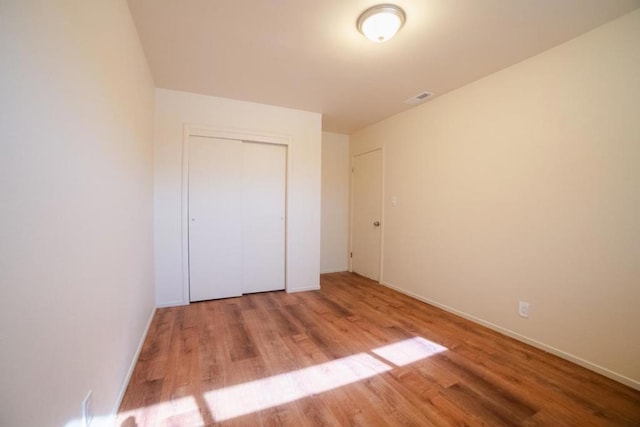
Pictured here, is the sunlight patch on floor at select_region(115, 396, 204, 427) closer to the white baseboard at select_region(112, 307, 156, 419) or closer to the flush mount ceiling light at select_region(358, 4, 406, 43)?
the white baseboard at select_region(112, 307, 156, 419)

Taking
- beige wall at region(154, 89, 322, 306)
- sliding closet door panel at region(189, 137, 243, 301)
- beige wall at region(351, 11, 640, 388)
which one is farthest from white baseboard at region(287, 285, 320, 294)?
beige wall at region(351, 11, 640, 388)

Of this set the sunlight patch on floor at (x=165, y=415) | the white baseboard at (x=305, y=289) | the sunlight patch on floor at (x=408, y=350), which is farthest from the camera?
the white baseboard at (x=305, y=289)

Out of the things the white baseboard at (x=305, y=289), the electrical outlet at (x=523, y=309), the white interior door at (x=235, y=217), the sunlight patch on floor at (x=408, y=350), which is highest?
the white interior door at (x=235, y=217)

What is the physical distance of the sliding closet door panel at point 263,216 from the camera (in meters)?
3.38

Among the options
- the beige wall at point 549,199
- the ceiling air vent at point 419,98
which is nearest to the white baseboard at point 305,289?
the beige wall at point 549,199

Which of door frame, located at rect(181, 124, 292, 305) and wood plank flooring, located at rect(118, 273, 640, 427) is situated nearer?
wood plank flooring, located at rect(118, 273, 640, 427)

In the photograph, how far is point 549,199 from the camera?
2.08 meters

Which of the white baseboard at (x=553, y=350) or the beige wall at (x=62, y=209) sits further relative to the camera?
the white baseboard at (x=553, y=350)

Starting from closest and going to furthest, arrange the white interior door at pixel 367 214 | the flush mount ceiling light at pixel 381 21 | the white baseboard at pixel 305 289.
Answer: the flush mount ceiling light at pixel 381 21 < the white baseboard at pixel 305 289 < the white interior door at pixel 367 214

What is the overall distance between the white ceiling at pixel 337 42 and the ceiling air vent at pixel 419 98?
9 cm

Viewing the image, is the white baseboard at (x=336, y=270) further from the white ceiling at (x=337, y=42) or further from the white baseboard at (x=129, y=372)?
the white ceiling at (x=337, y=42)

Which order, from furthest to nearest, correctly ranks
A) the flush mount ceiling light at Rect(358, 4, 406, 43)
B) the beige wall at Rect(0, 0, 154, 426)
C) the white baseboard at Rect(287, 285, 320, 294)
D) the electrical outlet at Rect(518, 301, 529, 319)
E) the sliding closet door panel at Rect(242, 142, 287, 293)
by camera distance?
Answer: the white baseboard at Rect(287, 285, 320, 294) < the sliding closet door panel at Rect(242, 142, 287, 293) < the electrical outlet at Rect(518, 301, 529, 319) < the flush mount ceiling light at Rect(358, 4, 406, 43) < the beige wall at Rect(0, 0, 154, 426)

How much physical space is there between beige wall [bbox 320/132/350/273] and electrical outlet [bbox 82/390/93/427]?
3579mm

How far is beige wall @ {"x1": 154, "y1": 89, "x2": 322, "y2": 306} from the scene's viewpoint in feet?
9.44
